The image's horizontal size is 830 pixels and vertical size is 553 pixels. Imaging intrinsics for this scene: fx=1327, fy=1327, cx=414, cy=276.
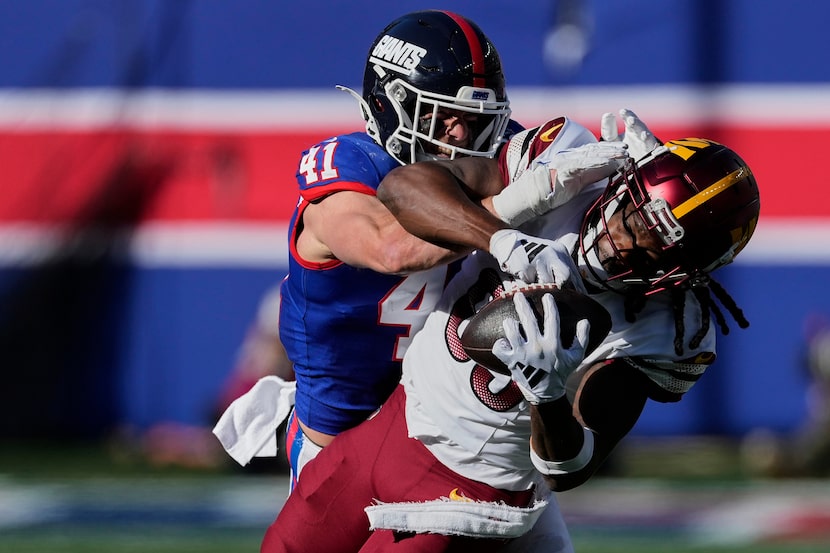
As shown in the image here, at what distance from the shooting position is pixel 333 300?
121 inches

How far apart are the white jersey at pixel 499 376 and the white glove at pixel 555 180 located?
140 millimetres

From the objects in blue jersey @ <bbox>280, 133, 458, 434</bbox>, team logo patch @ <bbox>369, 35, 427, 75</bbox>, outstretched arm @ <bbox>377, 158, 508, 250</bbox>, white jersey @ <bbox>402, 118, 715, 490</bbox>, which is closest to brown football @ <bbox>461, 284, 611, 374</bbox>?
outstretched arm @ <bbox>377, 158, 508, 250</bbox>

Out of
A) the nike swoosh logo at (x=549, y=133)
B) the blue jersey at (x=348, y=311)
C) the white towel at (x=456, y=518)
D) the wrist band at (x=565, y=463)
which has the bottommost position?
the white towel at (x=456, y=518)

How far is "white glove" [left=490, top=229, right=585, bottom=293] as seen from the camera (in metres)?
2.43

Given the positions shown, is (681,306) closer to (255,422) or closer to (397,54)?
(397,54)

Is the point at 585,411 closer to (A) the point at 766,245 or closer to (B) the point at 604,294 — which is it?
(B) the point at 604,294

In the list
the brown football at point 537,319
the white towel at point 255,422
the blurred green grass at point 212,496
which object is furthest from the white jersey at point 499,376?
the blurred green grass at point 212,496

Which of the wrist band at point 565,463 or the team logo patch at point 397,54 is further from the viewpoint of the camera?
the team logo patch at point 397,54

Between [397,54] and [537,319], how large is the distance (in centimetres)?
105

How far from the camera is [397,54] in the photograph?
3.20m

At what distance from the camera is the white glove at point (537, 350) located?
237 centimetres

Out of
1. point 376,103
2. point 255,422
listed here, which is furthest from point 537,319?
point 255,422

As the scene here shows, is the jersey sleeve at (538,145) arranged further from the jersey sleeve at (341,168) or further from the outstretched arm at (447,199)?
the jersey sleeve at (341,168)

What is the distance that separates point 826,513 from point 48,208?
5.24 metres
